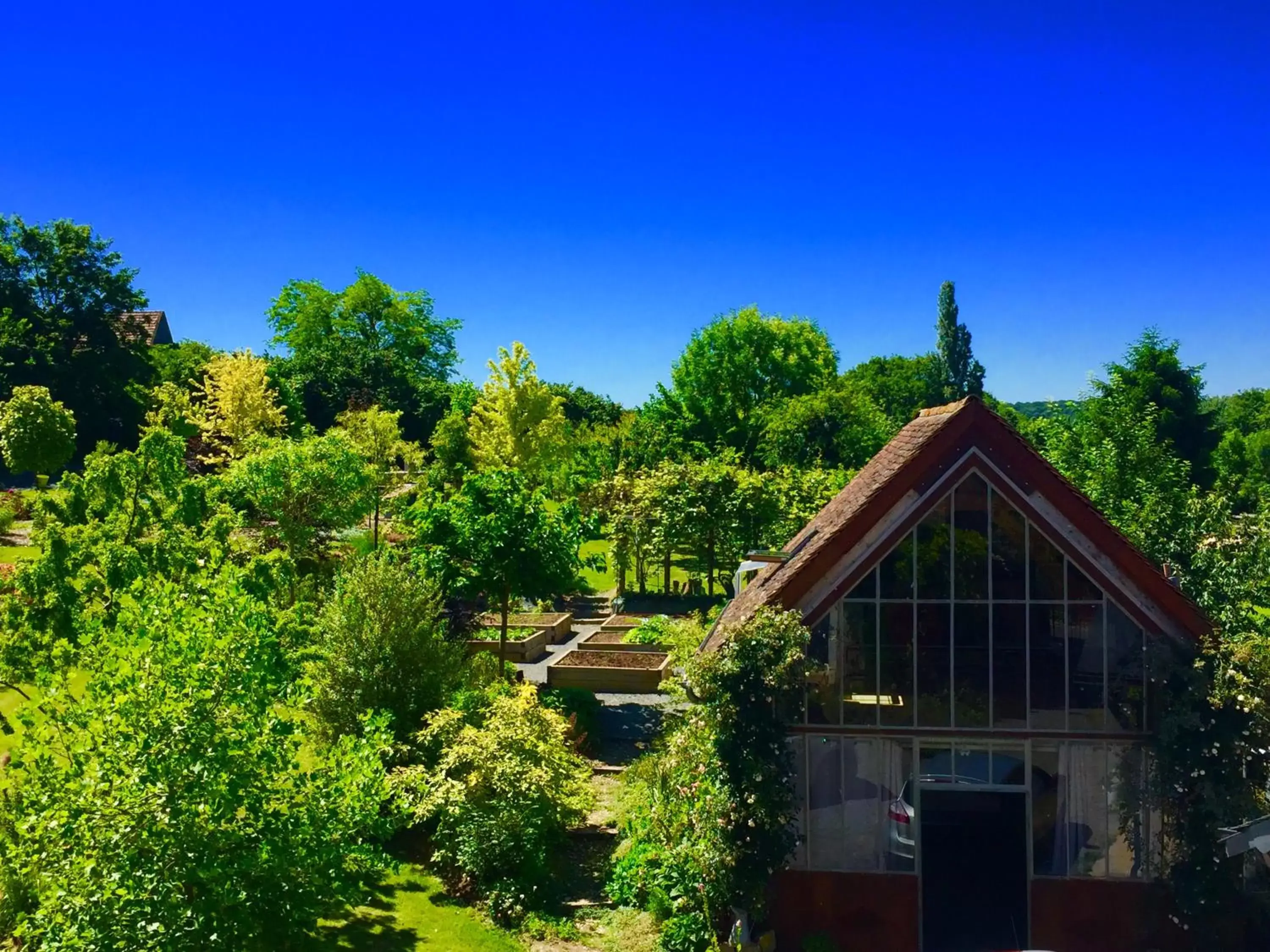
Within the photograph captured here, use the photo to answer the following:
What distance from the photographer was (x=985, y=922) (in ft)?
44.4

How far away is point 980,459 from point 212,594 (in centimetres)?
991

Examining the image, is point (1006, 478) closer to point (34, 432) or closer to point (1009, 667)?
point (1009, 667)

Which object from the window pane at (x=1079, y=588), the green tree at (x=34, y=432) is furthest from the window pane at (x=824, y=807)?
the green tree at (x=34, y=432)

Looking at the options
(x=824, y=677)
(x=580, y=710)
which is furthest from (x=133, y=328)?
(x=824, y=677)

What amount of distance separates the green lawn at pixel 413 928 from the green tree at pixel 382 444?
24.3 metres

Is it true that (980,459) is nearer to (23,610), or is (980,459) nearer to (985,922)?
(985,922)

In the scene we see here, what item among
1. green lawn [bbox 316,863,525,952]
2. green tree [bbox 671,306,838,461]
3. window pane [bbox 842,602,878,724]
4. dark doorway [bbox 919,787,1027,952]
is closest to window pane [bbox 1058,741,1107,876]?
dark doorway [bbox 919,787,1027,952]

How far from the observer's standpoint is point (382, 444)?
48031mm

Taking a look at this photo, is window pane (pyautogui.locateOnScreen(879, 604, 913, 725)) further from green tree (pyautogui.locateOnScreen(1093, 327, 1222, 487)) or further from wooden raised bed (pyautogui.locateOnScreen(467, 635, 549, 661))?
green tree (pyautogui.locateOnScreen(1093, 327, 1222, 487))

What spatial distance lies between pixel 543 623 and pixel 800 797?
19.7 m

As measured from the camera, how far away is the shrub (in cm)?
2094

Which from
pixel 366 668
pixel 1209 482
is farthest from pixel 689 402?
Result: pixel 366 668

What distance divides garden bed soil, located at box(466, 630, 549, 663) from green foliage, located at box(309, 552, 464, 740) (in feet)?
27.6

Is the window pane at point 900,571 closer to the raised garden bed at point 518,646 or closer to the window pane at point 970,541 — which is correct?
the window pane at point 970,541
